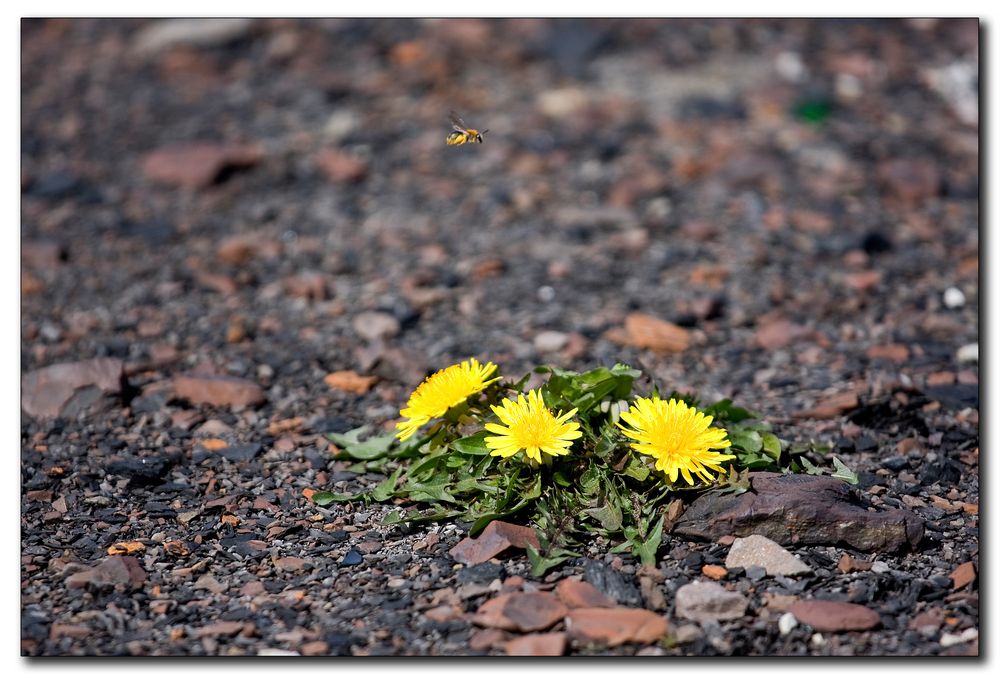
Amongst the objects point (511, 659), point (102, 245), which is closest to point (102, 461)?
point (511, 659)

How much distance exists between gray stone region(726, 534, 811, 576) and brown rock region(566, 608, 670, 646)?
0.36m

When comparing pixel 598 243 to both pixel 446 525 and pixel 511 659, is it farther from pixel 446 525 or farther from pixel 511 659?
pixel 511 659

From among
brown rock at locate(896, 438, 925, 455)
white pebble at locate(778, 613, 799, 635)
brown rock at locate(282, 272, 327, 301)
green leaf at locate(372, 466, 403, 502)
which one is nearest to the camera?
white pebble at locate(778, 613, 799, 635)

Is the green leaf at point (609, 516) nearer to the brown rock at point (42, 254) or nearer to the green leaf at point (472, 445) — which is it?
the green leaf at point (472, 445)

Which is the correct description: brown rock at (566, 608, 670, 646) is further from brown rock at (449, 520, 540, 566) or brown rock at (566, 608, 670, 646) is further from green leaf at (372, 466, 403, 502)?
green leaf at (372, 466, 403, 502)

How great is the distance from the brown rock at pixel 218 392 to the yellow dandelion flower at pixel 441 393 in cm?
113

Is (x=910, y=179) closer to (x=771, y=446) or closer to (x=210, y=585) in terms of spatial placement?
(x=771, y=446)

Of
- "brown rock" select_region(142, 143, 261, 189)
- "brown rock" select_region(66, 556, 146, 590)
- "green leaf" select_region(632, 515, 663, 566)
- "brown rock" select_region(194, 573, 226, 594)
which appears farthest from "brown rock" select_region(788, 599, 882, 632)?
"brown rock" select_region(142, 143, 261, 189)

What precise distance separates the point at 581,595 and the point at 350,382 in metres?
1.73

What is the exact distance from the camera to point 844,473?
3.56 m

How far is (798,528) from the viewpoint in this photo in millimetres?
3242

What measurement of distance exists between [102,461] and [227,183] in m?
2.73

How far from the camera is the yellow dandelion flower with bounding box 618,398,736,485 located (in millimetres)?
3137

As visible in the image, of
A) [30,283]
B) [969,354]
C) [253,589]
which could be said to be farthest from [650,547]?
[30,283]
